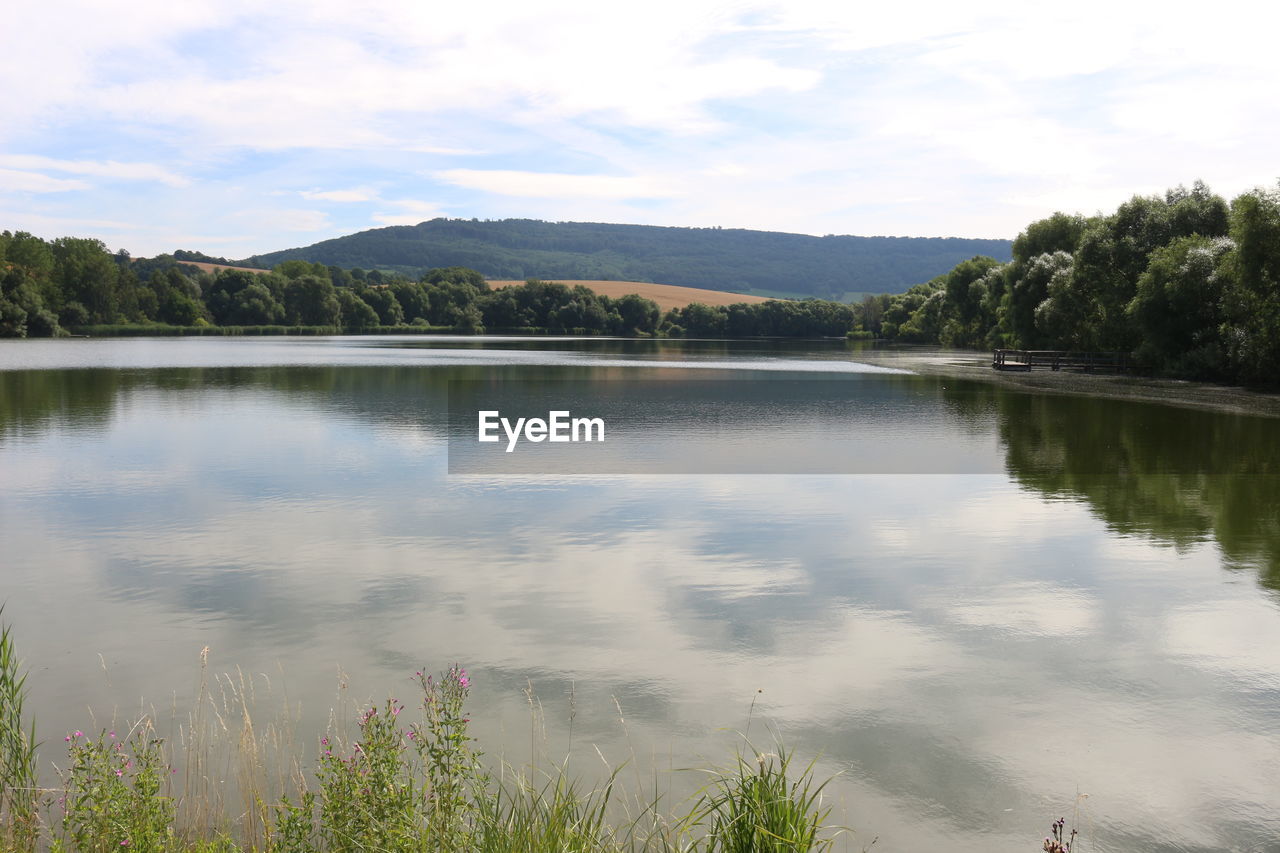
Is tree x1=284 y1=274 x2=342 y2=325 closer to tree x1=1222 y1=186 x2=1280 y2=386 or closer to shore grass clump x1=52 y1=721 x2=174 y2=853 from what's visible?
tree x1=1222 y1=186 x2=1280 y2=386

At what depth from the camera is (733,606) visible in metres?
12.4

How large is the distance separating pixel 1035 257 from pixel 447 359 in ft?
162

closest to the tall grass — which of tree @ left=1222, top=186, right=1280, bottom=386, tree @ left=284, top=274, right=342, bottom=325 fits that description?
tree @ left=1222, top=186, right=1280, bottom=386

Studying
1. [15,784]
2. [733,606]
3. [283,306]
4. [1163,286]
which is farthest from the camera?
[283,306]

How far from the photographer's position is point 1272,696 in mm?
9680

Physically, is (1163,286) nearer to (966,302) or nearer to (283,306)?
(966,302)

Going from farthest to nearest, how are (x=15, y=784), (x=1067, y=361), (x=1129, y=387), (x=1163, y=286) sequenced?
(x=1067, y=361) < (x=1163, y=286) < (x=1129, y=387) < (x=15, y=784)

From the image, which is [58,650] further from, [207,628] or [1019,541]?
[1019,541]

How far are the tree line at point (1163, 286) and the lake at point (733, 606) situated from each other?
72.5 feet

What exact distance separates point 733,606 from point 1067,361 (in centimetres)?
6558

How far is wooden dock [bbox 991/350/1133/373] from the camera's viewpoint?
65.6 metres

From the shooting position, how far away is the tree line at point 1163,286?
1779 inches

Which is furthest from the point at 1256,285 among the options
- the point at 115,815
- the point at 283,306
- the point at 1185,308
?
the point at 283,306

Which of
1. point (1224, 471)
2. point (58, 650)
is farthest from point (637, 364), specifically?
point (58, 650)
